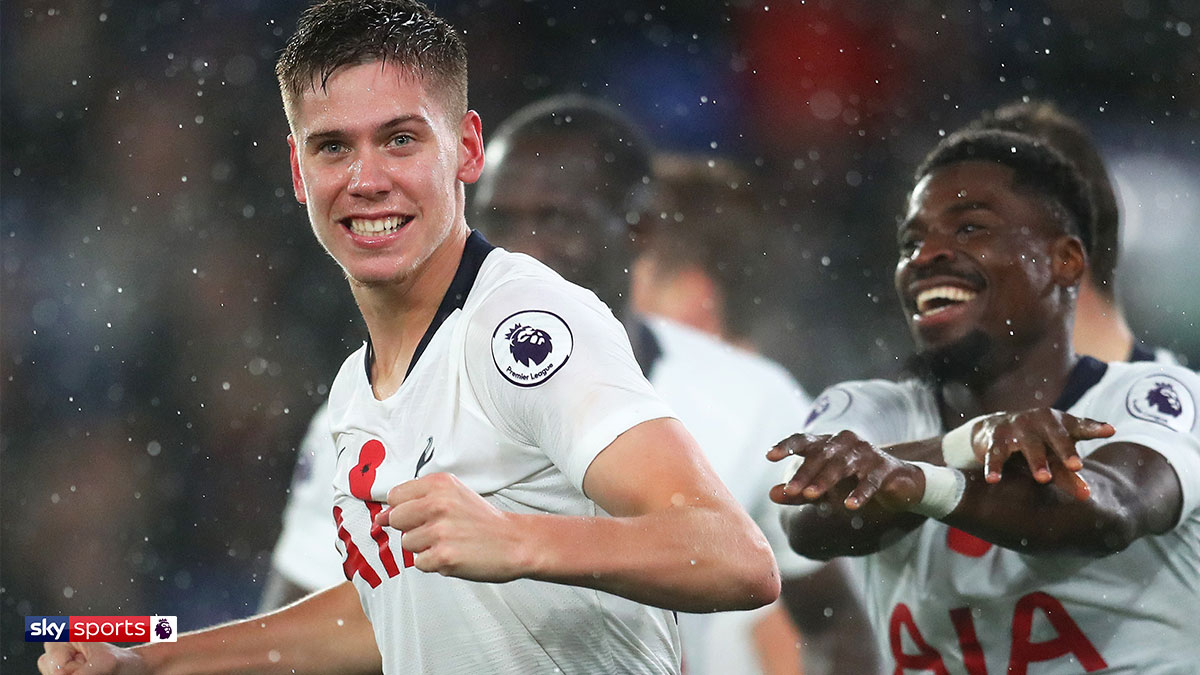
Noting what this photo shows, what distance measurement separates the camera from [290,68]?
73.1 inches

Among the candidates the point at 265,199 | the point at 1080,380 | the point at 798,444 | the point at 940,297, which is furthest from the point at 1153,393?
the point at 265,199

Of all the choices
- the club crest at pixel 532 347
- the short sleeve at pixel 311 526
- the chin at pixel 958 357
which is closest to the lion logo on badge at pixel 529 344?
the club crest at pixel 532 347

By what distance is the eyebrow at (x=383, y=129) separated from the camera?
5.86ft

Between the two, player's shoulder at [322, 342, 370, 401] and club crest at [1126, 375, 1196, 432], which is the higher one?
player's shoulder at [322, 342, 370, 401]

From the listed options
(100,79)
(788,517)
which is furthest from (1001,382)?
(100,79)

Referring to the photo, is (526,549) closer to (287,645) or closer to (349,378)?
(349,378)

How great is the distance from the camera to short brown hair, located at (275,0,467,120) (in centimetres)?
180

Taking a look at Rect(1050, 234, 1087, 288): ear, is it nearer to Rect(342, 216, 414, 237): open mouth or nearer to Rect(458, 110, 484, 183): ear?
Rect(458, 110, 484, 183): ear

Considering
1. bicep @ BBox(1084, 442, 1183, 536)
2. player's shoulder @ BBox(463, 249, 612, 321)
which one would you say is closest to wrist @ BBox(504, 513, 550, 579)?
player's shoulder @ BBox(463, 249, 612, 321)

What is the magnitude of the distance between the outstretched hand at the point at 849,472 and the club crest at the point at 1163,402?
78 cm

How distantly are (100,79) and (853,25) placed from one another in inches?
119

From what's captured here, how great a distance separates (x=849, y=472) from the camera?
2.37m

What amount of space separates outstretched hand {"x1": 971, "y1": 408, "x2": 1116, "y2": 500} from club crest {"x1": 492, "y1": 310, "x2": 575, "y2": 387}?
125 cm

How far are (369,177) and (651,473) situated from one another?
26.3 inches
